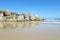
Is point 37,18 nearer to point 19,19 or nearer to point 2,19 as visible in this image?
point 19,19

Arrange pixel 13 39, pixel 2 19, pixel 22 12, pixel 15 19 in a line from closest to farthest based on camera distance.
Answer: pixel 13 39 < pixel 2 19 < pixel 15 19 < pixel 22 12

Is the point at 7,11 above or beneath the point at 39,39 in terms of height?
above

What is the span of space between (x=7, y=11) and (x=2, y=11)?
111 cm

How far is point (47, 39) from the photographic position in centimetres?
615

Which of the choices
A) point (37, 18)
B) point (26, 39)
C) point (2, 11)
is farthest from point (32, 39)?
→ point (37, 18)

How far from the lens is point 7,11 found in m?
25.4

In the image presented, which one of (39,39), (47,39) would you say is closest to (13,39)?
(39,39)

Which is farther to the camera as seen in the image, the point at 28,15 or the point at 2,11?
the point at 28,15

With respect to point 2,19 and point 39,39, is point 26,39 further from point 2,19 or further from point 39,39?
point 2,19

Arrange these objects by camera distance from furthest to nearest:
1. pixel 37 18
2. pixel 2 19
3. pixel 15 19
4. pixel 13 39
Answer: pixel 37 18, pixel 15 19, pixel 2 19, pixel 13 39

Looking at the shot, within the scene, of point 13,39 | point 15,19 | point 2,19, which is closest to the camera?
point 13,39

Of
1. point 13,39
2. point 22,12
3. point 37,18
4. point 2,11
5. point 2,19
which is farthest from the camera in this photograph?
point 37,18

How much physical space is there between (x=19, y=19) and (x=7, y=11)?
3.17 m

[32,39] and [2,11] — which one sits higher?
[2,11]
